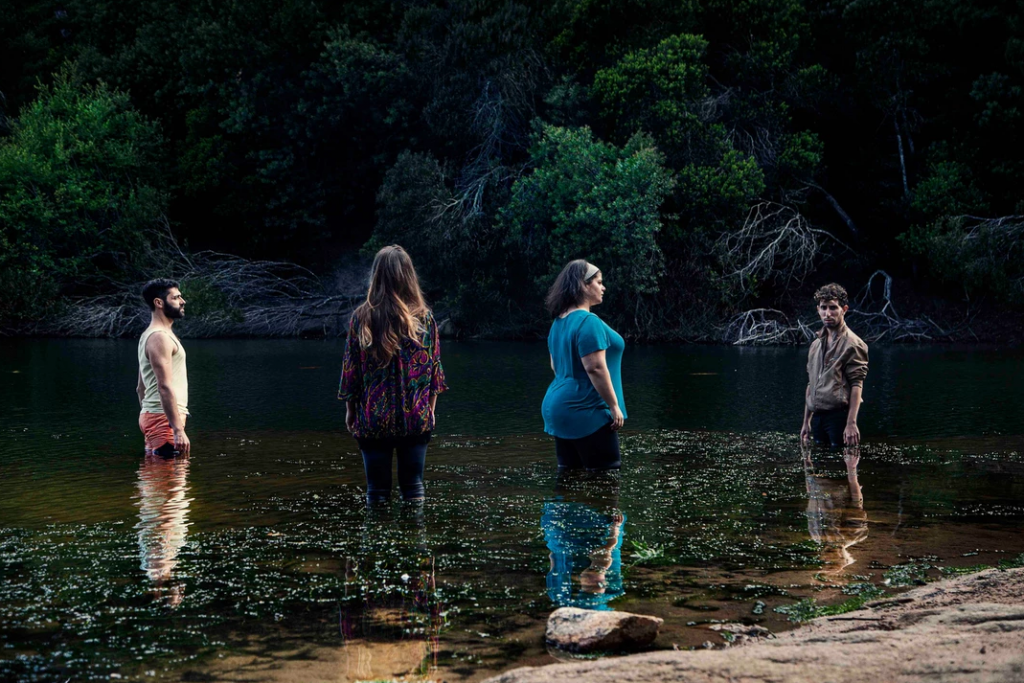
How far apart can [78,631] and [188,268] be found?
33.2 metres

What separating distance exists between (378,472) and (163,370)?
2534 mm

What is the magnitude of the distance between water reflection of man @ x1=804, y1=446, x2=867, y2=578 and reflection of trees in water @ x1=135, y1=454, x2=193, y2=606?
11.0 ft

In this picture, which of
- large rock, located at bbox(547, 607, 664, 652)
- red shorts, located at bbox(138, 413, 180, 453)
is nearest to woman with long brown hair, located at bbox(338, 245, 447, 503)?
large rock, located at bbox(547, 607, 664, 652)

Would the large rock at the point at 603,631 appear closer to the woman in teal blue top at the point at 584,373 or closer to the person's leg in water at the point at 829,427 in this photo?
the woman in teal blue top at the point at 584,373

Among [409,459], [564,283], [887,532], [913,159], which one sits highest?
[913,159]

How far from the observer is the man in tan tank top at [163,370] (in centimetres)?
847

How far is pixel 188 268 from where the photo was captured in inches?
1427

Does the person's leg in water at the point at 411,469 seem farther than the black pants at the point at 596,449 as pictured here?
No

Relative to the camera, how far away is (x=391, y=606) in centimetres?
489

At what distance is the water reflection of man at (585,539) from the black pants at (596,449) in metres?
0.21

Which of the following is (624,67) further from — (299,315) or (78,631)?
(78,631)

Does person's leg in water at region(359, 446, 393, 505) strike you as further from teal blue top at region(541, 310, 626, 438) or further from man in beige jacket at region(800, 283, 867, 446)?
man in beige jacket at region(800, 283, 867, 446)

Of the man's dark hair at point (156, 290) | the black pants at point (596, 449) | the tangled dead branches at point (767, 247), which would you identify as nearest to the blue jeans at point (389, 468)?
the black pants at point (596, 449)

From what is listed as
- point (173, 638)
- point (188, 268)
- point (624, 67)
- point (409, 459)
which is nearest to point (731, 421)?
point (409, 459)
